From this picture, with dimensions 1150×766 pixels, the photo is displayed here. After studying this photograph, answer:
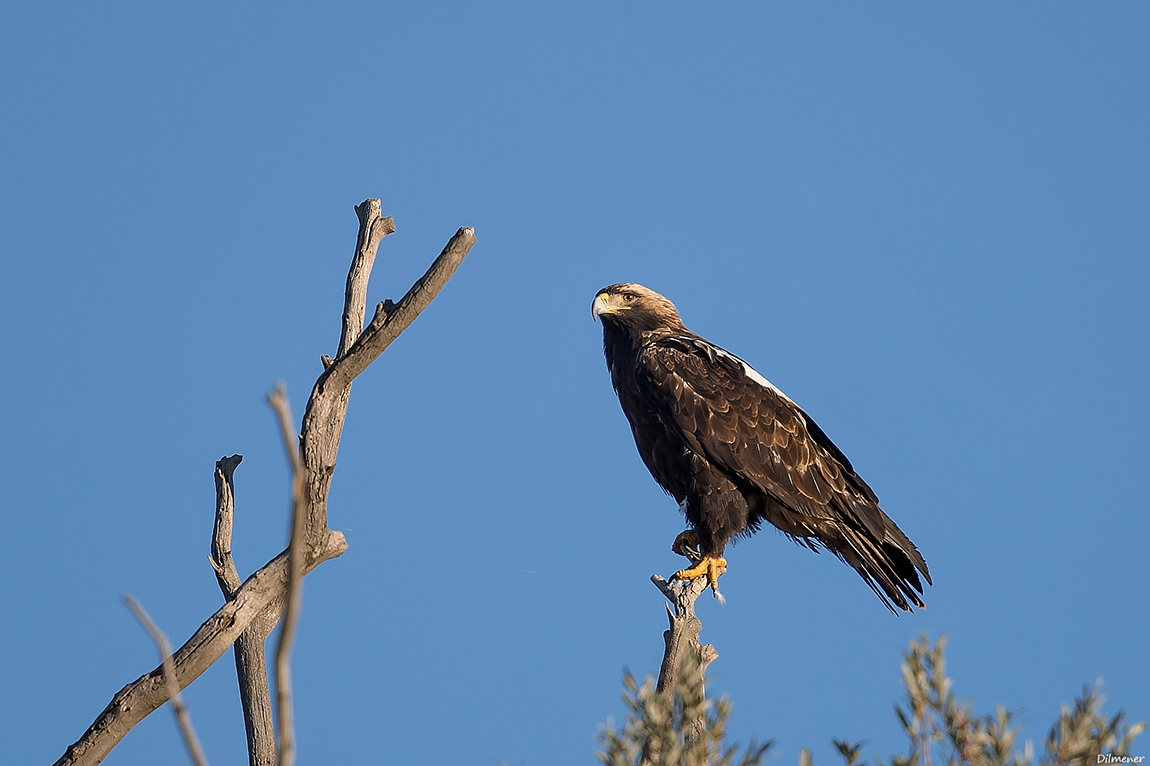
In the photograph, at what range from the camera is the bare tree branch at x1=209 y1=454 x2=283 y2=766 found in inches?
202

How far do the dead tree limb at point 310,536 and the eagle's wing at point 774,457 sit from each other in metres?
2.63

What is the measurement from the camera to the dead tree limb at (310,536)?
3.75m

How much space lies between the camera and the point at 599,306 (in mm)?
6914

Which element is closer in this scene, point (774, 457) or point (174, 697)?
point (174, 697)

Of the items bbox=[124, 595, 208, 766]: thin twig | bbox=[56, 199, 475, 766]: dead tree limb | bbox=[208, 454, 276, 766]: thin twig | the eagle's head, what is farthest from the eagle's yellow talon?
bbox=[124, 595, 208, 766]: thin twig

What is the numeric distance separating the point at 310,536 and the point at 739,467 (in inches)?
122

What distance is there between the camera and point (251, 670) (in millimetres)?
5215

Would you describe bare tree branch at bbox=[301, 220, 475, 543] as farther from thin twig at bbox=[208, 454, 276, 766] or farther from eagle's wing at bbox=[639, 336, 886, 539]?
eagle's wing at bbox=[639, 336, 886, 539]

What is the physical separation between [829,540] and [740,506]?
638mm

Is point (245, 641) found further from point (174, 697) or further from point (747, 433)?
point (174, 697)

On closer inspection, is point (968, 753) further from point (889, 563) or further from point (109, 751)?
point (889, 563)

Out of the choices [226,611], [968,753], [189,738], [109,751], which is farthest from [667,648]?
[189,738]

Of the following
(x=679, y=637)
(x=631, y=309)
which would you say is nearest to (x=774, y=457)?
(x=631, y=309)

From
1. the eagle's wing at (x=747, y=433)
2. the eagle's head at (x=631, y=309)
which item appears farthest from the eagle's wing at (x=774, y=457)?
the eagle's head at (x=631, y=309)
